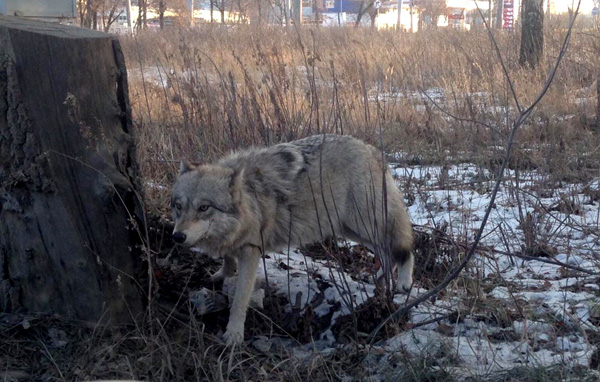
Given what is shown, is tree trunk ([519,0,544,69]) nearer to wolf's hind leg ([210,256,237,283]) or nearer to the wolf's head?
wolf's hind leg ([210,256,237,283])

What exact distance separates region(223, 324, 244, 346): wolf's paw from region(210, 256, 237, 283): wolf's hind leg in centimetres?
68

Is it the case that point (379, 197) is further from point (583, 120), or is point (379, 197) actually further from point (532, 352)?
point (583, 120)

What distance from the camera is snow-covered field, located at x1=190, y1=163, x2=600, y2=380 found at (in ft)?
10.9

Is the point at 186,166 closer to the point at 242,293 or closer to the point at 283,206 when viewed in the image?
the point at 283,206

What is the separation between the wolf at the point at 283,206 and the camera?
12.7ft

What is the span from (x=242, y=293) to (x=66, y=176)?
1.16 metres

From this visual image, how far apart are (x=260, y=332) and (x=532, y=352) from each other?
148 centimetres

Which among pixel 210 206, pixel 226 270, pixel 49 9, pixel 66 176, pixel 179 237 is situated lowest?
pixel 226 270

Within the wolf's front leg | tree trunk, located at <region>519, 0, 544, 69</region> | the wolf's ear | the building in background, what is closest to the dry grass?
the wolf's front leg

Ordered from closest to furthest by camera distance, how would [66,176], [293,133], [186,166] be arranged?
[66,176]
[186,166]
[293,133]

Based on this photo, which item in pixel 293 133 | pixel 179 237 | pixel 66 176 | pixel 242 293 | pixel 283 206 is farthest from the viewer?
pixel 293 133

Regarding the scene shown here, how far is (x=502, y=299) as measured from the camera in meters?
3.84

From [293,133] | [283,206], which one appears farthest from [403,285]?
[293,133]

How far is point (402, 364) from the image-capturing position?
324 cm
